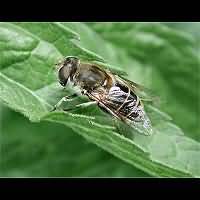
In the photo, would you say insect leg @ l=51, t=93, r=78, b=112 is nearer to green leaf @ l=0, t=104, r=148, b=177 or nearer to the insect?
the insect

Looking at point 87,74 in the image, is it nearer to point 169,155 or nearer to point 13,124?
point 169,155

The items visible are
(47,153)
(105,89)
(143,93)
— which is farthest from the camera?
(47,153)

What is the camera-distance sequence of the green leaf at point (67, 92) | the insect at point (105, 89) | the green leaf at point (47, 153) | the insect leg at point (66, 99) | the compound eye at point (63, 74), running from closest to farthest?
the green leaf at point (67, 92) → the insect leg at point (66, 99) → the compound eye at point (63, 74) → the insect at point (105, 89) → the green leaf at point (47, 153)

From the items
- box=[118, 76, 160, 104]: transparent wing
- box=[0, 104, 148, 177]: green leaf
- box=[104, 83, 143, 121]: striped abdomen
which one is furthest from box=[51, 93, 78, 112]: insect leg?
box=[0, 104, 148, 177]: green leaf

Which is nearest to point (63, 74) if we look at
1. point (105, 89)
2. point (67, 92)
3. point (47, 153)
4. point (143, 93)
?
point (67, 92)

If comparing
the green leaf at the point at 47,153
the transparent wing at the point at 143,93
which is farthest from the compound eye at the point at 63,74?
the green leaf at the point at 47,153

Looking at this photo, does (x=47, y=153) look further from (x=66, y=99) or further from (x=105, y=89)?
(x=66, y=99)

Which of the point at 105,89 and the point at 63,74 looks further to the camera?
the point at 105,89

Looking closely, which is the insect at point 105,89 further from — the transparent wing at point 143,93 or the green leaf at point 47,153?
the green leaf at point 47,153

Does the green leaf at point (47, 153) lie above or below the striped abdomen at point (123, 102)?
below
